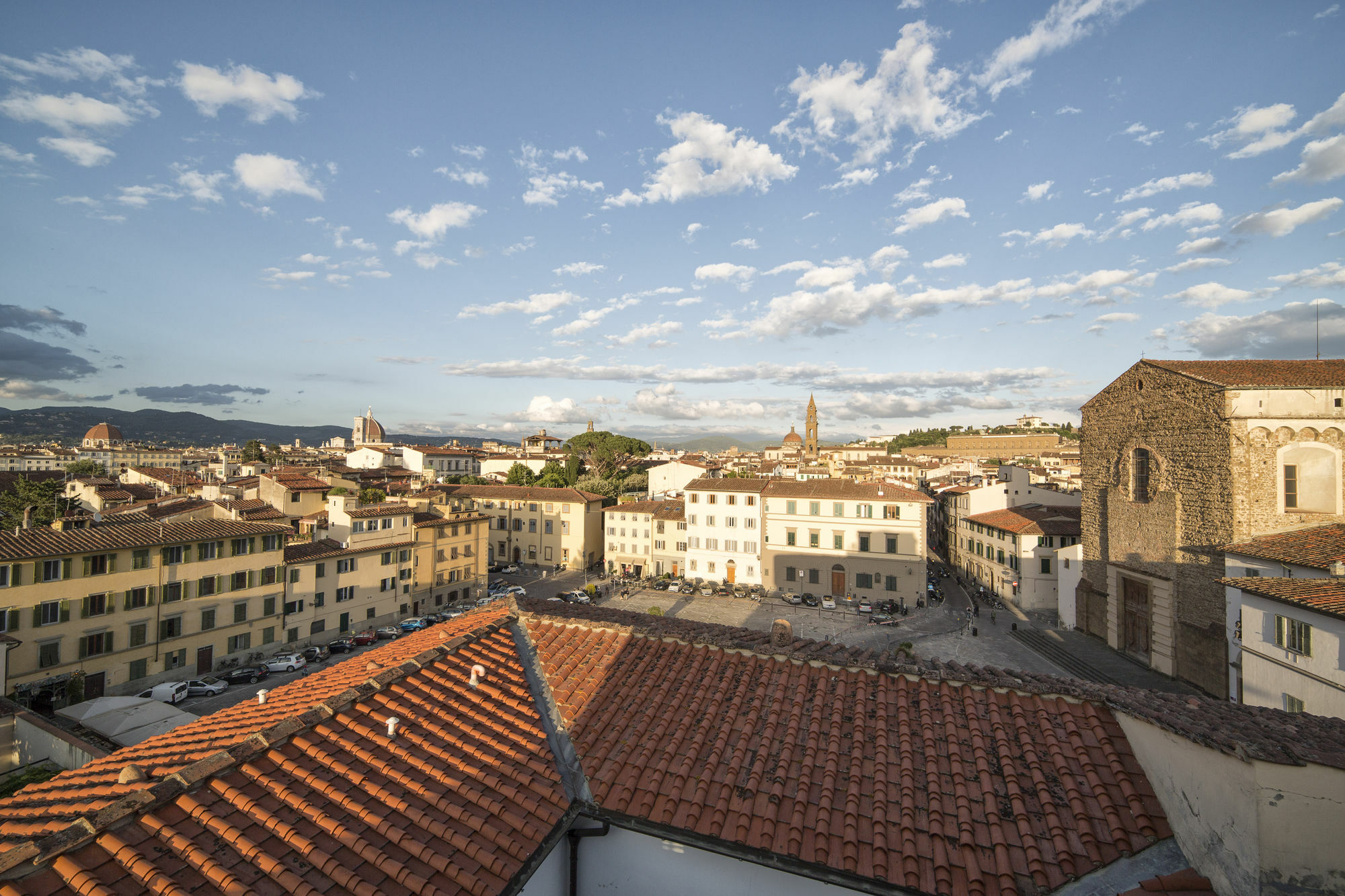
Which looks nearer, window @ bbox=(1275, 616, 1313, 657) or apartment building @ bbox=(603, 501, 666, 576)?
window @ bbox=(1275, 616, 1313, 657)

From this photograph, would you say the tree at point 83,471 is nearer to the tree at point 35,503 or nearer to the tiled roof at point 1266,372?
the tree at point 35,503

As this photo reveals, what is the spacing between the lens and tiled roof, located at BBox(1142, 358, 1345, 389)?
2248 centimetres

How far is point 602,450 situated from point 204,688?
193ft

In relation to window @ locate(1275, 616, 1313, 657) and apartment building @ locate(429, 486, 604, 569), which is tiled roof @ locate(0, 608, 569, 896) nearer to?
window @ locate(1275, 616, 1313, 657)

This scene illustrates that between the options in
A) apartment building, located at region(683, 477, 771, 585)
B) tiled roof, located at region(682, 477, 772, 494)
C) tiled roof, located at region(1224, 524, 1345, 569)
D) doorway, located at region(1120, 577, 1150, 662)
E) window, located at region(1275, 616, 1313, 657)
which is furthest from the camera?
tiled roof, located at region(682, 477, 772, 494)

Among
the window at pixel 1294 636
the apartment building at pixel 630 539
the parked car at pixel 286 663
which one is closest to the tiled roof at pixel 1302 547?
the window at pixel 1294 636

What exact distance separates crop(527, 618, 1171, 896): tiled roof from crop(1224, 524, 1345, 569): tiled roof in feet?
60.4

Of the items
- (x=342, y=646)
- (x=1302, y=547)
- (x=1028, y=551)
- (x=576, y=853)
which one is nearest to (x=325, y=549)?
(x=342, y=646)

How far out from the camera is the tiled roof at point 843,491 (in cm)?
4194

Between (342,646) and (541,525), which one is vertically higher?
(541,525)

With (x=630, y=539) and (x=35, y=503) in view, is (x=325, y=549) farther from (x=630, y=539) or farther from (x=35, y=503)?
(x=35, y=503)

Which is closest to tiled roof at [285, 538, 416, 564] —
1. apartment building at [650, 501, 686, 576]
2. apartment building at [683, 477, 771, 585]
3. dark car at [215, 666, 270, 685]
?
dark car at [215, 666, 270, 685]

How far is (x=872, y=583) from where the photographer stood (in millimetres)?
42406

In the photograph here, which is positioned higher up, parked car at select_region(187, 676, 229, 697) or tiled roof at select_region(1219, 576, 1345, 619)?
tiled roof at select_region(1219, 576, 1345, 619)
